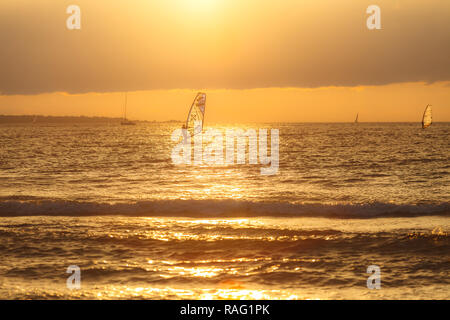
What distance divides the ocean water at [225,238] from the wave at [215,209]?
0.07 metres

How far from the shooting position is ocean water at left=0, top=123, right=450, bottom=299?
1056 centimetres

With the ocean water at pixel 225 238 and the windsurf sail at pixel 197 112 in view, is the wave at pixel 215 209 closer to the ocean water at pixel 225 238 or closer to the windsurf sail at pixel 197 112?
the ocean water at pixel 225 238

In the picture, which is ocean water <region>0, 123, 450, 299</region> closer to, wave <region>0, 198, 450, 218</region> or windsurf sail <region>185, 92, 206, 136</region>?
wave <region>0, 198, 450, 218</region>

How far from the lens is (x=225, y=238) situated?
15547 mm

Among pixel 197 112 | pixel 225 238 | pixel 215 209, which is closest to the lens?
pixel 225 238

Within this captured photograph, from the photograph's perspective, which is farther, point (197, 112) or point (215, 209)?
point (197, 112)

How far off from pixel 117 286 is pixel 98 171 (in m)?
29.3

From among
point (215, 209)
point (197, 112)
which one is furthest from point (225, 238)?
point (197, 112)

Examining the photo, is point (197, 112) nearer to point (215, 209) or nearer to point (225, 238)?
point (215, 209)

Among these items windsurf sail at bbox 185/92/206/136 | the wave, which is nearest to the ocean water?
the wave

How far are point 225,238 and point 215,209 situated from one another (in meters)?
6.20

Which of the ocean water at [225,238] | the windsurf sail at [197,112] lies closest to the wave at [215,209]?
the ocean water at [225,238]

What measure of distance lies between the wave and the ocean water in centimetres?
7

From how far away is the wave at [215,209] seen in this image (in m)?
20.6
